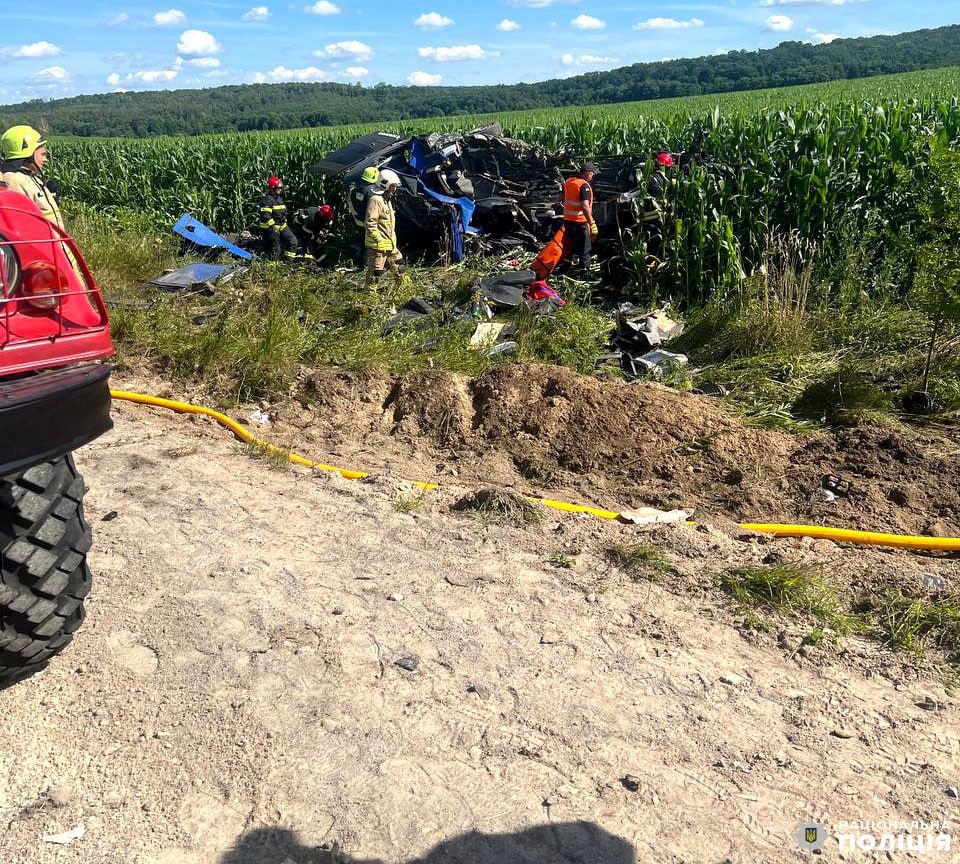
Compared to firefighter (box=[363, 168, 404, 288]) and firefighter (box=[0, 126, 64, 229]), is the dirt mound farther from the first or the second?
firefighter (box=[363, 168, 404, 288])

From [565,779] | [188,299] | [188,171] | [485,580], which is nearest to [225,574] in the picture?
[485,580]

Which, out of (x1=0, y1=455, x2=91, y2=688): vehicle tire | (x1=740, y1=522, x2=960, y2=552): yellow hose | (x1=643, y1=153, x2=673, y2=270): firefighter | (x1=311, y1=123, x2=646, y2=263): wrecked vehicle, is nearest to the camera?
(x1=0, y1=455, x2=91, y2=688): vehicle tire

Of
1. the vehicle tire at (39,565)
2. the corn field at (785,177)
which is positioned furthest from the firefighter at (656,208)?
the vehicle tire at (39,565)

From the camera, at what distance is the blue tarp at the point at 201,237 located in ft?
41.2

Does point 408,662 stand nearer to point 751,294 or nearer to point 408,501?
point 408,501

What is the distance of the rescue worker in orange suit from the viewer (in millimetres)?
10641

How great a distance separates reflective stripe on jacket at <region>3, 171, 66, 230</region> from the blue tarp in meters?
5.32

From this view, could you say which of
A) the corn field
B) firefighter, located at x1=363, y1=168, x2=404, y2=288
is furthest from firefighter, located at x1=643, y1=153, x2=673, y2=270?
firefighter, located at x1=363, y1=168, x2=404, y2=288

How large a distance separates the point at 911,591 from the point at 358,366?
4.63m

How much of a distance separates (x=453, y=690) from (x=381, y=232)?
28.6ft

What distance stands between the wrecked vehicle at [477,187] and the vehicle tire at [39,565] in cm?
911

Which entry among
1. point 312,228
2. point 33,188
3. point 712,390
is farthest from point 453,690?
point 312,228

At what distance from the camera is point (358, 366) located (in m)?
6.98

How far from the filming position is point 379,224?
10.9 m
